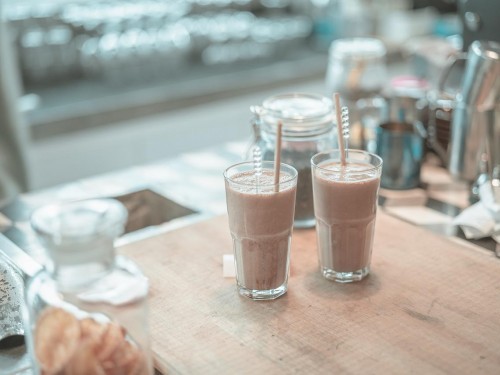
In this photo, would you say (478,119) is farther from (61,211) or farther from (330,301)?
(61,211)

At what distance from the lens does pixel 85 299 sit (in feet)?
2.97

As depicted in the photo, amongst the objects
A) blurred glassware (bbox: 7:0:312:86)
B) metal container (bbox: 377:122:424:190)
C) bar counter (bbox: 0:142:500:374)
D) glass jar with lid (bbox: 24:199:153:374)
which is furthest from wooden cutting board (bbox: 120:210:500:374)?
blurred glassware (bbox: 7:0:312:86)

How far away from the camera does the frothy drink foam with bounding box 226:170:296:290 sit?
→ 1127 millimetres

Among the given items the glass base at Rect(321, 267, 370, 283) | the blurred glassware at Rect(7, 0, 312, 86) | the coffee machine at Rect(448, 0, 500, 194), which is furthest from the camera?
the blurred glassware at Rect(7, 0, 312, 86)

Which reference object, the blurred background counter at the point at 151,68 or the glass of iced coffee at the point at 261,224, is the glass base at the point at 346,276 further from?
the blurred background counter at the point at 151,68

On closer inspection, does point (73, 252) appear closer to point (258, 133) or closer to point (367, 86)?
point (258, 133)

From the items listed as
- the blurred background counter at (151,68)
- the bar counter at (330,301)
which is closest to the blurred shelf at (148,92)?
the blurred background counter at (151,68)

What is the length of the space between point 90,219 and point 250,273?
0.39m

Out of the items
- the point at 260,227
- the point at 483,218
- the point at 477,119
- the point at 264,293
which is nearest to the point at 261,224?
the point at 260,227

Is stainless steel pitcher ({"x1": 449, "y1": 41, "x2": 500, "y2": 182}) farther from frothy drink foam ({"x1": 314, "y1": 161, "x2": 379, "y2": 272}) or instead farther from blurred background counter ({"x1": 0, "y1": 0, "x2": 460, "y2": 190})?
blurred background counter ({"x1": 0, "y1": 0, "x2": 460, "y2": 190})

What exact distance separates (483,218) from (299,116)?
40 cm

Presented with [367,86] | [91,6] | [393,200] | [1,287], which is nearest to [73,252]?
[1,287]

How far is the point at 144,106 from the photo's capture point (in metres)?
2.76

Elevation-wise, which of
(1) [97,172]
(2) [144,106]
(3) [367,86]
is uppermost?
(3) [367,86]
